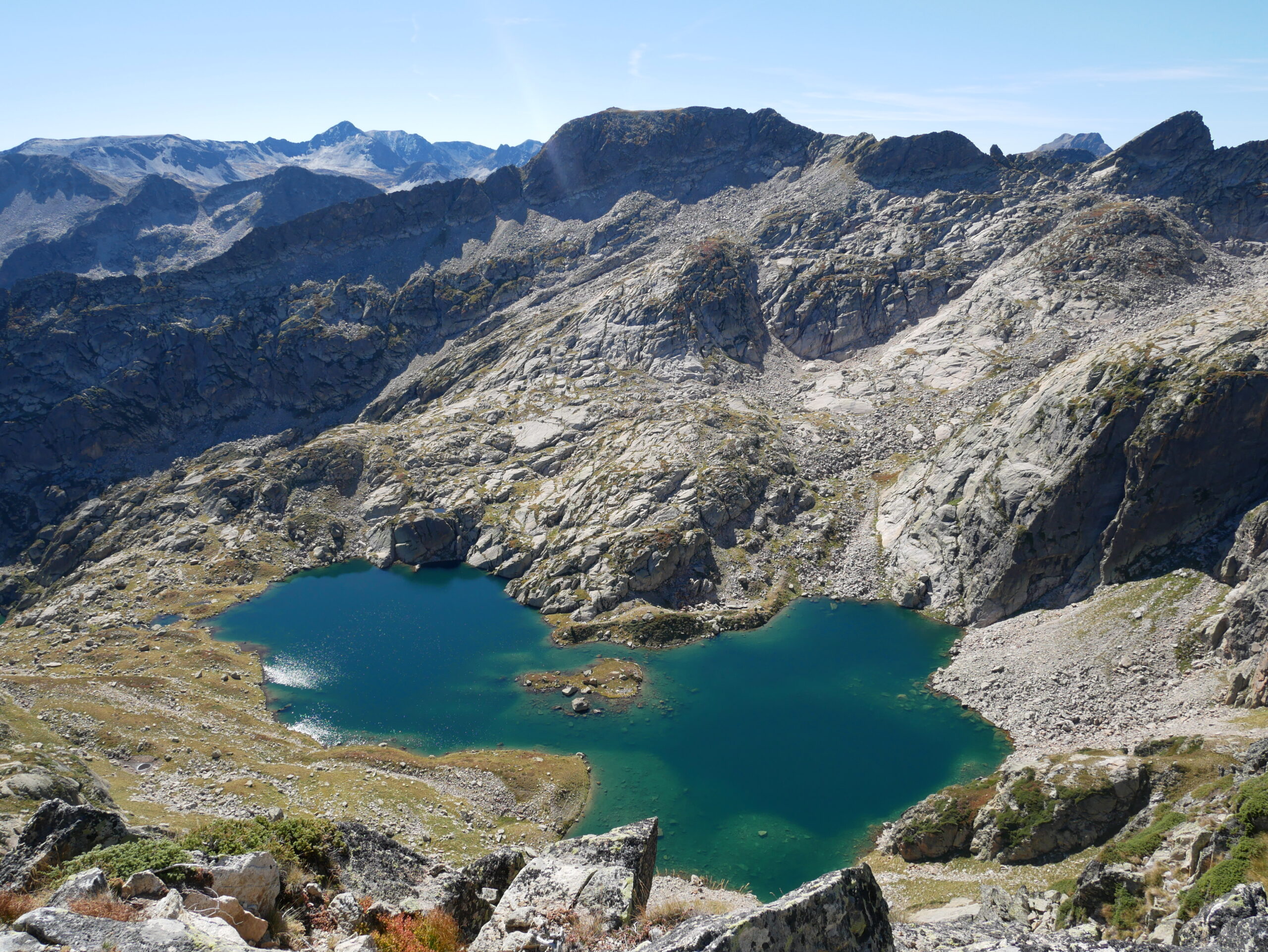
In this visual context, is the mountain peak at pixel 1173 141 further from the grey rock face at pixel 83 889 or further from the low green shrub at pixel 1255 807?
the grey rock face at pixel 83 889

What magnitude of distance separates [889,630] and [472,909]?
7177 centimetres

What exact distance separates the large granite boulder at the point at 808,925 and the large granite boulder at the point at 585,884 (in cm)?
255

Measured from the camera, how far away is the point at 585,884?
55.3 feet

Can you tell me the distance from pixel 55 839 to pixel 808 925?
65.3 ft

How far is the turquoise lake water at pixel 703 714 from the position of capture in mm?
50531

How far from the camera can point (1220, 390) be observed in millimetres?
72000

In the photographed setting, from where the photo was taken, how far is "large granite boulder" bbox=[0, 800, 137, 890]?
55.9ft

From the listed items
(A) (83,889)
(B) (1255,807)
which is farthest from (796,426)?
(A) (83,889)

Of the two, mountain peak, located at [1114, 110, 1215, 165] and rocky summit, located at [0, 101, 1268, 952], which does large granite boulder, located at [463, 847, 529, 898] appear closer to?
rocky summit, located at [0, 101, 1268, 952]

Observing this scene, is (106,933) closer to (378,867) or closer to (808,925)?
(378,867)

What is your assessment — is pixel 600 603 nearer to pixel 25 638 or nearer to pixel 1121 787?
pixel 1121 787

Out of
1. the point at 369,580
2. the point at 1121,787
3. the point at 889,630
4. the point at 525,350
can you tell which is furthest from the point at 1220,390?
the point at 525,350

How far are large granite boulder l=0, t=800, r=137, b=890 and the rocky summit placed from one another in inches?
12.9

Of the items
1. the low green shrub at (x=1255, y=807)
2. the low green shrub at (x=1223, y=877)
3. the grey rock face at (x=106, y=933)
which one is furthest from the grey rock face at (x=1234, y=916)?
the grey rock face at (x=106, y=933)
